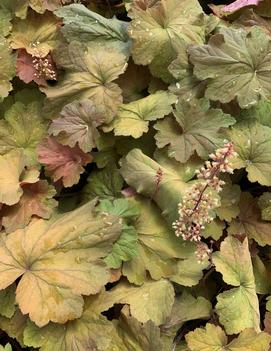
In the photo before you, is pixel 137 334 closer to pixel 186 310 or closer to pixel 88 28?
pixel 186 310

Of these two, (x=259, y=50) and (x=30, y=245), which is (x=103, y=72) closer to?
(x=259, y=50)

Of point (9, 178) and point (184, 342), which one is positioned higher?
point (9, 178)

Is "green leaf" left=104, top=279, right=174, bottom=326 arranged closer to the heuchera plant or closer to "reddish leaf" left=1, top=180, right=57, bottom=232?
the heuchera plant

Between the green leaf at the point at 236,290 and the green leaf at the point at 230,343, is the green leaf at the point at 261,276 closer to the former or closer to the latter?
the green leaf at the point at 236,290

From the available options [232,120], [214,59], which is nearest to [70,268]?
[232,120]

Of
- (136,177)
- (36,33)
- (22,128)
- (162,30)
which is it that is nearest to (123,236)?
(136,177)
